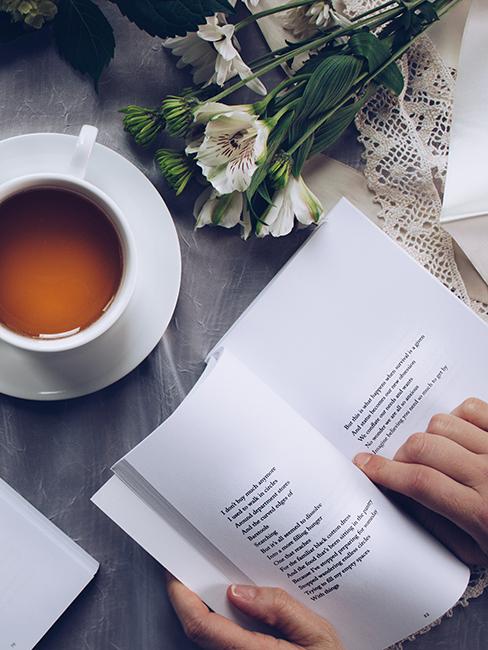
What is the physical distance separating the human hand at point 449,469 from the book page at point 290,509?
2cm

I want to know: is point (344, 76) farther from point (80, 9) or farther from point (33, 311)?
point (33, 311)

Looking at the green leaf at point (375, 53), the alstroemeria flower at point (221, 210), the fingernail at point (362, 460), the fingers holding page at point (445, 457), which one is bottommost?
the fingernail at point (362, 460)

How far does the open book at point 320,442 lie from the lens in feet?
2.10

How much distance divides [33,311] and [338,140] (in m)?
0.34

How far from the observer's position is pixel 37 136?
63 cm

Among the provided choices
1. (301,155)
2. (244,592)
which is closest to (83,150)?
(301,155)

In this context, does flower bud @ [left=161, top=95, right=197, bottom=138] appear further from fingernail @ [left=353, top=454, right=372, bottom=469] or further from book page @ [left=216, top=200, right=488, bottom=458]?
fingernail @ [left=353, top=454, right=372, bottom=469]

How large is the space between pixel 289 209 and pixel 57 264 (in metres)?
0.21

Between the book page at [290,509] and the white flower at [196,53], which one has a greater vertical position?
the white flower at [196,53]

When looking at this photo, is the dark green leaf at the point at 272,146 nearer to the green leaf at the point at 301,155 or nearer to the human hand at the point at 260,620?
the green leaf at the point at 301,155

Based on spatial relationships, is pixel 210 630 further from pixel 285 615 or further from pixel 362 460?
pixel 362 460

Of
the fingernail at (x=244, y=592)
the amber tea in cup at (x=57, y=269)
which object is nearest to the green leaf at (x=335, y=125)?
the amber tea in cup at (x=57, y=269)

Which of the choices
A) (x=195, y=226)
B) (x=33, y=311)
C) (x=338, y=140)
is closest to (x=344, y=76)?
Result: (x=338, y=140)

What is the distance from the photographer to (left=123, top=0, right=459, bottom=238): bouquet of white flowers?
61cm
